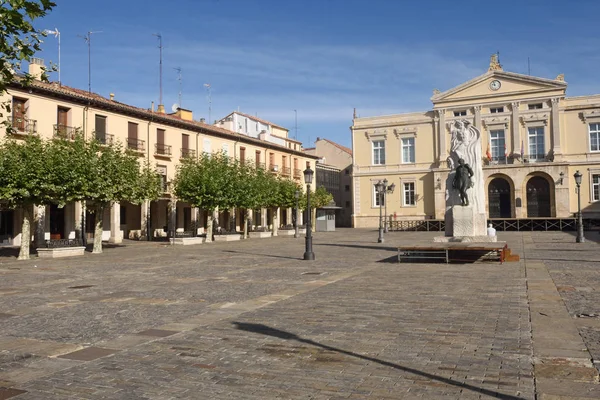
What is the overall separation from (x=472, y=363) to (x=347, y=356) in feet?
4.39

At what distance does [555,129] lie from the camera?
47562mm

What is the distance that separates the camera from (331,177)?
71.2m

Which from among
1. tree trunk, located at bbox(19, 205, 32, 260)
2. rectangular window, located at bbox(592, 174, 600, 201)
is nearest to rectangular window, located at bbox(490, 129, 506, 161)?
rectangular window, located at bbox(592, 174, 600, 201)

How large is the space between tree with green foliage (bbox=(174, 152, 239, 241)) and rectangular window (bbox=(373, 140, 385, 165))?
82.0 feet

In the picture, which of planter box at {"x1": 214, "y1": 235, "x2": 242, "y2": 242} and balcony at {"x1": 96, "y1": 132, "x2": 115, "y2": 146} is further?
planter box at {"x1": 214, "y1": 235, "x2": 242, "y2": 242}

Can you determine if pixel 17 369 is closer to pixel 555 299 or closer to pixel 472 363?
pixel 472 363

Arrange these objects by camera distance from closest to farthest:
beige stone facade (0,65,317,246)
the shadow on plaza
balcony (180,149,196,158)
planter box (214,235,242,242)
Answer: the shadow on plaza → beige stone facade (0,65,317,246) → planter box (214,235,242,242) → balcony (180,149,196,158)

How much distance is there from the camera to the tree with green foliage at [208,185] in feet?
108

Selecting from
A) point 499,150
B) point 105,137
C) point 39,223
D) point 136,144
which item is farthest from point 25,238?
point 499,150

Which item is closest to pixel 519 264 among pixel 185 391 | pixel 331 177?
pixel 185 391

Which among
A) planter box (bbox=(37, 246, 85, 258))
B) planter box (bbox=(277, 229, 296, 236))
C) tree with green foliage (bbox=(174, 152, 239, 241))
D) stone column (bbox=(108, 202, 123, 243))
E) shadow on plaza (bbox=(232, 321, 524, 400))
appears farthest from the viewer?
planter box (bbox=(277, 229, 296, 236))

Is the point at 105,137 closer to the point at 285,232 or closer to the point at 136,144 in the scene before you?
the point at 136,144

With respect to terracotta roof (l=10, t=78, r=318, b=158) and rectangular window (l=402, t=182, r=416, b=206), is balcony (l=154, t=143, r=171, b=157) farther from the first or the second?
rectangular window (l=402, t=182, r=416, b=206)

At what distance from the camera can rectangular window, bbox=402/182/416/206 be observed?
2131 inches
